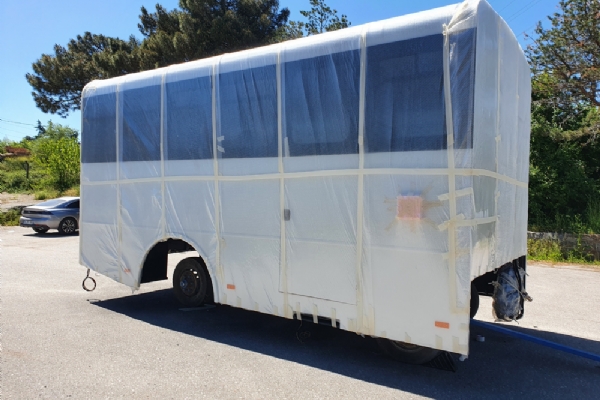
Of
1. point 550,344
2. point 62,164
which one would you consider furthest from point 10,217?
point 550,344

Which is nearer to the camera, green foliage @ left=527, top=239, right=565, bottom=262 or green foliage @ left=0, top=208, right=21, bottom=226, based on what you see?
green foliage @ left=527, top=239, right=565, bottom=262

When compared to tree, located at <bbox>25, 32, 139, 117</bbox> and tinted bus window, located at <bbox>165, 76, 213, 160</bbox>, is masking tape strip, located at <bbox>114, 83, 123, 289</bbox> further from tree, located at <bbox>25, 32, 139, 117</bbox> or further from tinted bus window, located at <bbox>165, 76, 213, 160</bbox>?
tree, located at <bbox>25, 32, 139, 117</bbox>

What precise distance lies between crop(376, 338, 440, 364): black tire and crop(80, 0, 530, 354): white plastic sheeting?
378mm

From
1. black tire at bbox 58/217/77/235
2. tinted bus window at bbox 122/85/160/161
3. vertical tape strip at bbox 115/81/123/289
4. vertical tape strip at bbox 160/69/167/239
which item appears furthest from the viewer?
black tire at bbox 58/217/77/235

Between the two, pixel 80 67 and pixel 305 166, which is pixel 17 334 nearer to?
pixel 305 166

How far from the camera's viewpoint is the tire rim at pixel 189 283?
21.6ft

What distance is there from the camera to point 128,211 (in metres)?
6.91

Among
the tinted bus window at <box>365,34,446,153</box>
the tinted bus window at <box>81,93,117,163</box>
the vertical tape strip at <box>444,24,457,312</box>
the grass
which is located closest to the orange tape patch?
the vertical tape strip at <box>444,24,457,312</box>

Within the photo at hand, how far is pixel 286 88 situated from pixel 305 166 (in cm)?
94

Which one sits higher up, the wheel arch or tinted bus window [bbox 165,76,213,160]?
tinted bus window [bbox 165,76,213,160]

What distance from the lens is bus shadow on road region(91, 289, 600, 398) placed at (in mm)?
4391

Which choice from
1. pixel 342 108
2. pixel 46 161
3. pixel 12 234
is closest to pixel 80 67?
pixel 46 161

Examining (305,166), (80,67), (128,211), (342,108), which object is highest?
(80,67)

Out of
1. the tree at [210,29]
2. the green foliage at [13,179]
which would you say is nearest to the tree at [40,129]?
the green foliage at [13,179]
